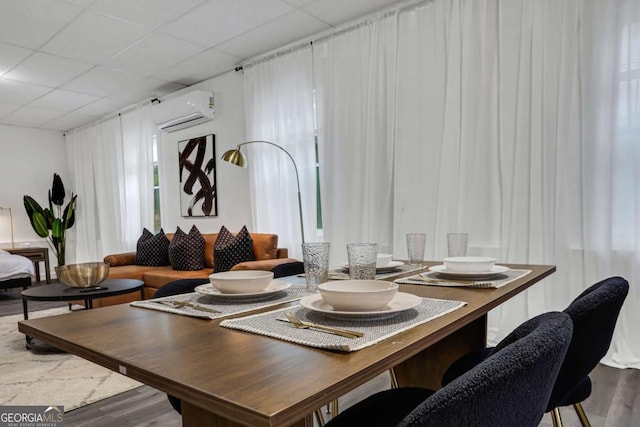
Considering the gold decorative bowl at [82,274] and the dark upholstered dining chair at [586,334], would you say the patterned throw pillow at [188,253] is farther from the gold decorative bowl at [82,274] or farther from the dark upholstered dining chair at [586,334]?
the dark upholstered dining chair at [586,334]

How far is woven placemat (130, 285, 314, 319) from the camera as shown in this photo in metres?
1.00

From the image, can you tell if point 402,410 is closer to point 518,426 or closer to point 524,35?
point 518,426

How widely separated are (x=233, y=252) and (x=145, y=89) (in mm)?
2638

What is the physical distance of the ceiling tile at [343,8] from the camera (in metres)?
3.23

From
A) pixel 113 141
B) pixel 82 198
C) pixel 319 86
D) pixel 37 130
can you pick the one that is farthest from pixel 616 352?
pixel 37 130

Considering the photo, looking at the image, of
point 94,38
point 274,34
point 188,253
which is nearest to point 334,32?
point 274,34

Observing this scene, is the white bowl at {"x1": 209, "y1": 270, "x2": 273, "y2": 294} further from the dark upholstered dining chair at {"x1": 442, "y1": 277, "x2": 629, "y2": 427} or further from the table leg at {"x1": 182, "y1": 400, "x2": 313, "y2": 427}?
the dark upholstered dining chair at {"x1": 442, "y1": 277, "x2": 629, "y2": 427}

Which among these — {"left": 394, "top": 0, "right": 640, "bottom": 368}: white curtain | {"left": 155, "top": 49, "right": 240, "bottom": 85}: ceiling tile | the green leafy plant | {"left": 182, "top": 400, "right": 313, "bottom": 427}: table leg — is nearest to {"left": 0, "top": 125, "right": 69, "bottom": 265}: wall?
the green leafy plant

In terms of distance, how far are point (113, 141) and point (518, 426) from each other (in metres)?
6.71

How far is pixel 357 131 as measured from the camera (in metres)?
3.53

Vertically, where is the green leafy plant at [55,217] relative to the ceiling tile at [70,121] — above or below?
below

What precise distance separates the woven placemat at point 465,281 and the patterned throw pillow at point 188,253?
3237 millimetres

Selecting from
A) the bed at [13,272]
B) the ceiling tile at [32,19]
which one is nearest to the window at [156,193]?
the bed at [13,272]

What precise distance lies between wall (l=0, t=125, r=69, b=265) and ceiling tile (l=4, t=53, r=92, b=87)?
8.94 ft
